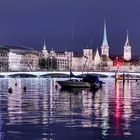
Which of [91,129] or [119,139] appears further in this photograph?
[91,129]

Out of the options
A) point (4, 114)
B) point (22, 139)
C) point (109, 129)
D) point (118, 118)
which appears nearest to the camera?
point (22, 139)

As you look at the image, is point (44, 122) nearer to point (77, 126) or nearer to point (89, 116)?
point (77, 126)

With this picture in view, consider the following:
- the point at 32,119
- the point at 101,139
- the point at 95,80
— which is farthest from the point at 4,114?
the point at 95,80

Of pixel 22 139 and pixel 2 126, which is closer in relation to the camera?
pixel 22 139

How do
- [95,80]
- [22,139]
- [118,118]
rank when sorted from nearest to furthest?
[22,139], [118,118], [95,80]

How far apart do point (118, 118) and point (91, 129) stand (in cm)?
419

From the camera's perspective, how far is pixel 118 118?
24.5 meters

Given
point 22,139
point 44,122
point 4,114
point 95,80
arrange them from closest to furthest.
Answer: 1. point 22,139
2. point 44,122
3. point 4,114
4. point 95,80

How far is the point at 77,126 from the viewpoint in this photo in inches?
839

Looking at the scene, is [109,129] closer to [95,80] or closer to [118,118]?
[118,118]

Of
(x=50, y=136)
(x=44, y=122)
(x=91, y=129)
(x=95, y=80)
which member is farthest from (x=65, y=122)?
(x=95, y=80)

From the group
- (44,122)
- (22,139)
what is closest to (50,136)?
(22,139)

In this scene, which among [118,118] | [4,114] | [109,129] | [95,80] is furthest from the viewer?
[95,80]

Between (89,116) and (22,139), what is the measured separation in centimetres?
763
